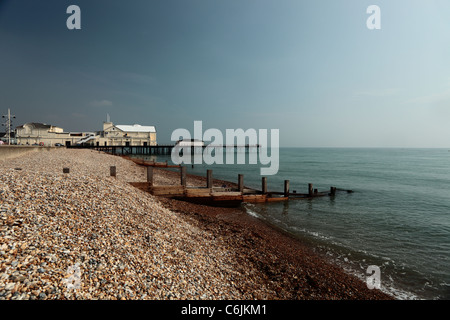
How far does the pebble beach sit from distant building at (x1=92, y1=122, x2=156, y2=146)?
7111 centimetres

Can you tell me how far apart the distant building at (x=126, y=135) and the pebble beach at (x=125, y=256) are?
7111 centimetres

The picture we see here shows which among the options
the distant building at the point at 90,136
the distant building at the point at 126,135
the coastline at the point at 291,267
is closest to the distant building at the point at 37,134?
the distant building at the point at 90,136

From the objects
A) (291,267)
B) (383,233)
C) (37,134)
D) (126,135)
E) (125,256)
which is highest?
(126,135)

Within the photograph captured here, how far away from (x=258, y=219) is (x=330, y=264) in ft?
17.7

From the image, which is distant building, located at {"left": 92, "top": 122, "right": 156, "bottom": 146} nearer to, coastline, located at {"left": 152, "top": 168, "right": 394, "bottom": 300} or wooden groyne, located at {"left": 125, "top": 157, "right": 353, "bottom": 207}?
wooden groyne, located at {"left": 125, "top": 157, "right": 353, "bottom": 207}

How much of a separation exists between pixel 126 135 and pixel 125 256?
7686 centimetres

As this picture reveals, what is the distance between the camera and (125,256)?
4.84 metres

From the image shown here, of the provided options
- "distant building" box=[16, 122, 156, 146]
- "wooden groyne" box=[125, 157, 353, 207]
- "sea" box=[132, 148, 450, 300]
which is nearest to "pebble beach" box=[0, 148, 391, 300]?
"sea" box=[132, 148, 450, 300]

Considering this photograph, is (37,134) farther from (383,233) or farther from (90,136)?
(383,233)

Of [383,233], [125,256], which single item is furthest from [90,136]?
[383,233]

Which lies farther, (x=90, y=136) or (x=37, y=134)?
(x=90, y=136)

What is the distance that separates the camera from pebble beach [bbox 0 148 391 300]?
3.74 metres

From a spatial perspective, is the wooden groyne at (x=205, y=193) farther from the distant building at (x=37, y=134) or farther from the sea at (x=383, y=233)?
the distant building at (x=37, y=134)
